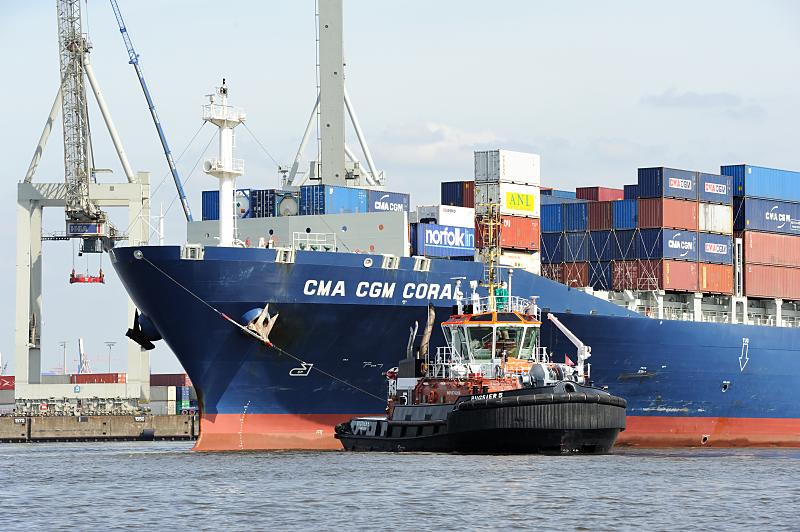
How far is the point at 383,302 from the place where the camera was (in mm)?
53906

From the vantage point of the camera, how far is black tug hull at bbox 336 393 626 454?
144 ft

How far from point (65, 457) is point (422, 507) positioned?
88.8ft

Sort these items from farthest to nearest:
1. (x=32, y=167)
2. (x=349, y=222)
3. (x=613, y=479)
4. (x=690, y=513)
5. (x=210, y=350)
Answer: (x=32, y=167), (x=349, y=222), (x=210, y=350), (x=613, y=479), (x=690, y=513)

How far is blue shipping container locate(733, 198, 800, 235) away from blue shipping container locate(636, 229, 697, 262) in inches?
136

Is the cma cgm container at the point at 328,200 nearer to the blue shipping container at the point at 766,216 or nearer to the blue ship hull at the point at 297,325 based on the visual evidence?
the blue ship hull at the point at 297,325

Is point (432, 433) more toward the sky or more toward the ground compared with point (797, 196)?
more toward the ground

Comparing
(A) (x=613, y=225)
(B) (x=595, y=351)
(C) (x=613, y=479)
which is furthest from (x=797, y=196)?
(C) (x=613, y=479)

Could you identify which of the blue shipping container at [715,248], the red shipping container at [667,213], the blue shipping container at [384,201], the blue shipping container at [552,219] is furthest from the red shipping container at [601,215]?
the blue shipping container at [384,201]

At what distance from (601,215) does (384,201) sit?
37.0 ft

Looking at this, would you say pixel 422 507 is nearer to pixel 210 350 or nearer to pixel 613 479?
pixel 613 479

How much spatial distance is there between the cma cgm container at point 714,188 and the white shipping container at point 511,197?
7710 mm

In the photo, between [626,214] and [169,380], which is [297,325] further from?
[169,380]

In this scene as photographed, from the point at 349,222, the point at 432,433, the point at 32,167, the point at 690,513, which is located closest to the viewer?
the point at 690,513

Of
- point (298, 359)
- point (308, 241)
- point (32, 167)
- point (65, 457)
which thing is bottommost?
point (65, 457)
